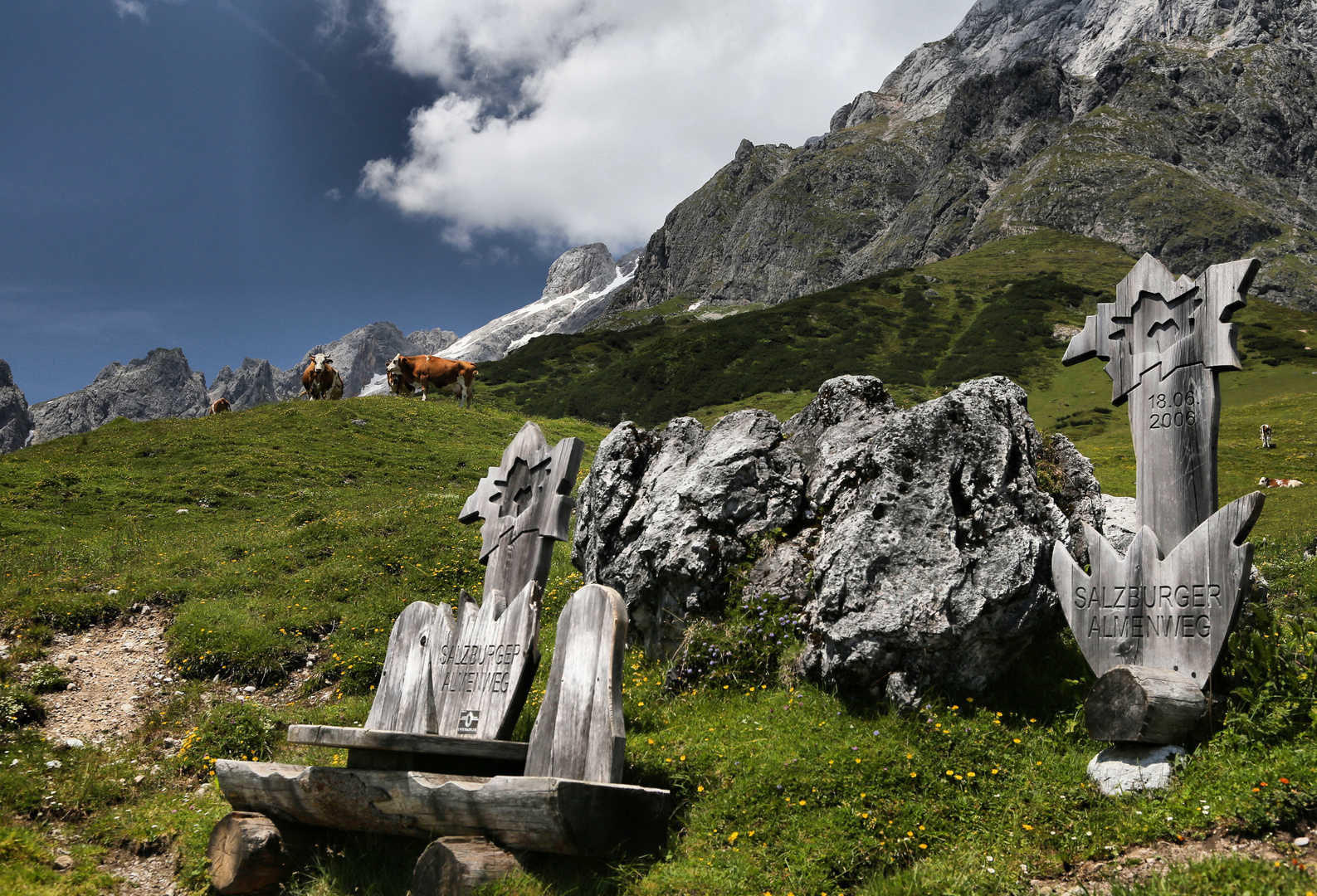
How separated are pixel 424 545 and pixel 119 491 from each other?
12711 mm

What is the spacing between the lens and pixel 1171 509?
779 centimetres

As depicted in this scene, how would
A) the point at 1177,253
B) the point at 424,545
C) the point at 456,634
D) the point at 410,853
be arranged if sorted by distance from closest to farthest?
the point at 410,853 < the point at 456,634 < the point at 424,545 < the point at 1177,253

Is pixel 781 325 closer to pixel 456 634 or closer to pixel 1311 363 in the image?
pixel 1311 363

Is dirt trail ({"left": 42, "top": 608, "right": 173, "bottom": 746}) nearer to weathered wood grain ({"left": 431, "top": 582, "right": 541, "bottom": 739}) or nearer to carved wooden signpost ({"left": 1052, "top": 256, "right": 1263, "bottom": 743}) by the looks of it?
weathered wood grain ({"left": 431, "top": 582, "right": 541, "bottom": 739})

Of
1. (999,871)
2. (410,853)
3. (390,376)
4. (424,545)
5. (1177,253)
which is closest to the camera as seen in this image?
(999,871)

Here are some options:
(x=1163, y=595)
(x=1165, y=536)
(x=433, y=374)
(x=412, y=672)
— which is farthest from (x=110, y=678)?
(x=433, y=374)

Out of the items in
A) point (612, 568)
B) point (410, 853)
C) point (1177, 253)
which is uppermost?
point (1177, 253)

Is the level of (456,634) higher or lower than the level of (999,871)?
higher

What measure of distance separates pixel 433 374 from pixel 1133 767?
3917 centimetres

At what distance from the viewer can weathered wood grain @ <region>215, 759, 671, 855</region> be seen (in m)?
5.45

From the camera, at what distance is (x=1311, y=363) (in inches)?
3506

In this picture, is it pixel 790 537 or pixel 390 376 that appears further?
pixel 390 376

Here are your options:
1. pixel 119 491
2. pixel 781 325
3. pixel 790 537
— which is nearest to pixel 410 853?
pixel 790 537

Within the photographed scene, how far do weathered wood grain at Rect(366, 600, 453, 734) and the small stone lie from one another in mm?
6104
